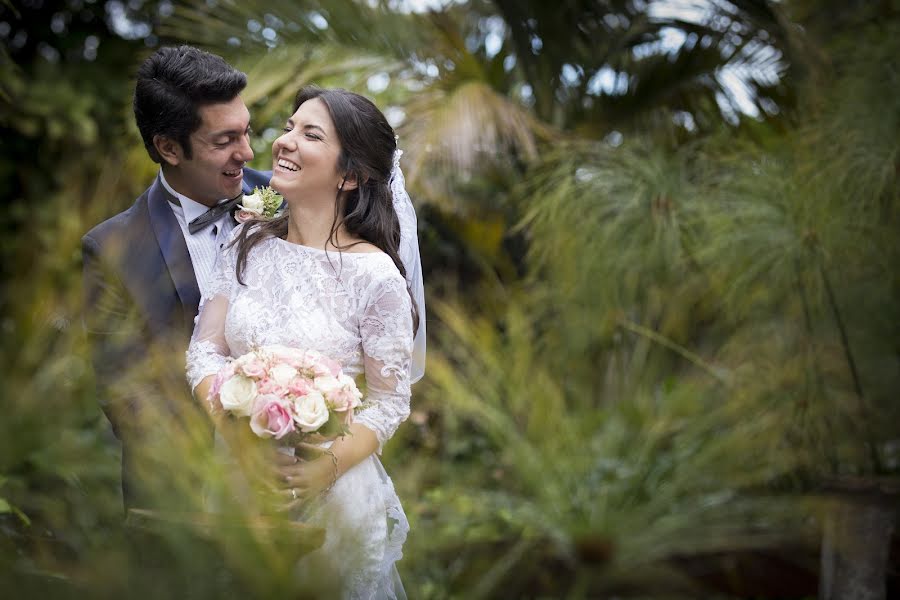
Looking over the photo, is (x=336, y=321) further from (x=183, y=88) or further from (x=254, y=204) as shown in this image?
(x=183, y=88)

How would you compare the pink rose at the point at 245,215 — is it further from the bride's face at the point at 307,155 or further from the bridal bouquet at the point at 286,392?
the bridal bouquet at the point at 286,392

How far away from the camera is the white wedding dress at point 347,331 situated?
2.55 meters

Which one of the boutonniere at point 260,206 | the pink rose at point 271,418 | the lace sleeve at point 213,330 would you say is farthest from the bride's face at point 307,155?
the pink rose at point 271,418

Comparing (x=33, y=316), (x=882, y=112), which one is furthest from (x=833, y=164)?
(x=33, y=316)

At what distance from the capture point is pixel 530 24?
5.93 m

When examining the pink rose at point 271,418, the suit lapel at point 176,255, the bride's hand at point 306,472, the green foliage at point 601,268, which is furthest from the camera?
the green foliage at point 601,268

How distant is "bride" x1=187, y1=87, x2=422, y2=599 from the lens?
8.36 ft

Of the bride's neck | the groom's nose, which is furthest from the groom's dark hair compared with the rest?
the bride's neck

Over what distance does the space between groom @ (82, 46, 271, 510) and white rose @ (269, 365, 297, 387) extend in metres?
0.47

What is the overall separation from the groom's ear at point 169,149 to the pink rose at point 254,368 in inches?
36.8

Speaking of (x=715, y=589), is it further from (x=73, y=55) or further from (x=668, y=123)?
(x=73, y=55)

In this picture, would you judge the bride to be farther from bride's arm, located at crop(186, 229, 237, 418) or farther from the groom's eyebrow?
→ the groom's eyebrow

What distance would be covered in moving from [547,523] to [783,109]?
10.0 feet

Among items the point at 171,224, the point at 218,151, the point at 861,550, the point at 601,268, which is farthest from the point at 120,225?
the point at 861,550
